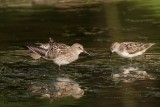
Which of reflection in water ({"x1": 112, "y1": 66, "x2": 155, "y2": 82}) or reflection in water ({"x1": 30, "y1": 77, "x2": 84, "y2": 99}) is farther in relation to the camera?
reflection in water ({"x1": 112, "y1": 66, "x2": 155, "y2": 82})

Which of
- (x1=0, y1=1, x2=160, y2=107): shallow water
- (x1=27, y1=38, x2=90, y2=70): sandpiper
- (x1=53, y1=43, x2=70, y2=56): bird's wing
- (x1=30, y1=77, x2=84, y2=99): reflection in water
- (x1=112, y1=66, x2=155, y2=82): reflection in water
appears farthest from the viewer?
(x1=53, y1=43, x2=70, y2=56): bird's wing

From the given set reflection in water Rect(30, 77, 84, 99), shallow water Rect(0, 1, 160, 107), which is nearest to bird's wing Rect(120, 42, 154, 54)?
shallow water Rect(0, 1, 160, 107)

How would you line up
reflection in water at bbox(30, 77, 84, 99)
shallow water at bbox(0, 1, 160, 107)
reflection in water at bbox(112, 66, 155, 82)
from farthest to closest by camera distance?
reflection in water at bbox(112, 66, 155, 82) → reflection in water at bbox(30, 77, 84, 99) → shallow water at bbox(0, 1, 160, 107)

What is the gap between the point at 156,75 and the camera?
14.6 metres

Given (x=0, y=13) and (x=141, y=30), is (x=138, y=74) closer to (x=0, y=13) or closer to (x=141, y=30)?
(x=141, y=30)

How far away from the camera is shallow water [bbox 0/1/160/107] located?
43.1 ft

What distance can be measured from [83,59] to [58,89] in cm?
320

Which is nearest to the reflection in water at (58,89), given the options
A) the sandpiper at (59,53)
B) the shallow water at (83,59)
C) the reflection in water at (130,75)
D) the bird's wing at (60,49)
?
the shallow water at (83,59)

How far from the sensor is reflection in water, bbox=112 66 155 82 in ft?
47.5

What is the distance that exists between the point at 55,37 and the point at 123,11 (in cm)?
545

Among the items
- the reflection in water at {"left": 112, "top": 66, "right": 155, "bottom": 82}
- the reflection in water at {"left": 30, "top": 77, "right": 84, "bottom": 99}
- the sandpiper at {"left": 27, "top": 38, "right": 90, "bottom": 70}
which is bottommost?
the reflection in water at {"left": 30, "top": 77, "right": 84, "bottom": 99}

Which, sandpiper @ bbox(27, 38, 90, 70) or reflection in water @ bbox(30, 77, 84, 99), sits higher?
sandpiper @ bbox(27, 38, 90, 70)

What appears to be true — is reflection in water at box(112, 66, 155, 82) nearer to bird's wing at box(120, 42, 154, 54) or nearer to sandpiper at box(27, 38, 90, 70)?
sandpiper at box(27, 38, 90, 70)

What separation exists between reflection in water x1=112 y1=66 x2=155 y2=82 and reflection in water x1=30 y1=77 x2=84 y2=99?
3.32ft
